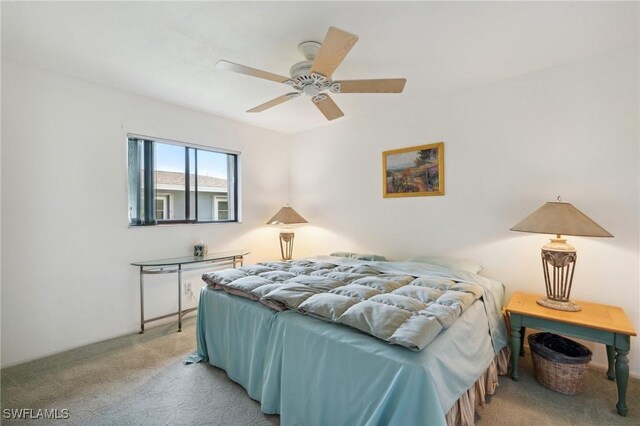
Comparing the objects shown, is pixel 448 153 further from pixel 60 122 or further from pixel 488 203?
pixel 60 122

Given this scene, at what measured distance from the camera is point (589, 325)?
179 centimetres

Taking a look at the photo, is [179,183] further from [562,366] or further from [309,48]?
[562,366]

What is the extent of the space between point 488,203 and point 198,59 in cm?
286

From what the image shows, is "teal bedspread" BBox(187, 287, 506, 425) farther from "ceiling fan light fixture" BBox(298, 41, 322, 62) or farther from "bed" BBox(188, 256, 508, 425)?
"ceiling fan light fixture" BBox(298, 41, 322, 62)

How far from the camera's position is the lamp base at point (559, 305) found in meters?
2.01

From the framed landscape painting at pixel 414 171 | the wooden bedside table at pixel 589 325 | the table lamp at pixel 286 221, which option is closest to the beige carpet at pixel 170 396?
the wooden bedside table at pixel 589 325

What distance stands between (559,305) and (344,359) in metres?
1.76

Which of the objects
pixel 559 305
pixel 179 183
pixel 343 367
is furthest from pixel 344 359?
pixel 179 183

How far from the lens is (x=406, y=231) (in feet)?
10.8

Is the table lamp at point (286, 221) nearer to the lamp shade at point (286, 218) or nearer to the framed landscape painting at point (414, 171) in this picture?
the lamp shade at point (286, 218)

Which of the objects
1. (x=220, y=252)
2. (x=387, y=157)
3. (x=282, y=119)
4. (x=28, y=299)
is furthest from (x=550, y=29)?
(x=28, y=299)

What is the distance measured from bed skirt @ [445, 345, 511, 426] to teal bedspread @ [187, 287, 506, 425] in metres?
0.08

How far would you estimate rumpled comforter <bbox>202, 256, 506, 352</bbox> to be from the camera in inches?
54.5

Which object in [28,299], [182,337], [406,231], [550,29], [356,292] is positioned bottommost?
[182,337]
